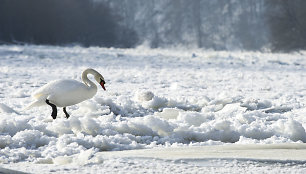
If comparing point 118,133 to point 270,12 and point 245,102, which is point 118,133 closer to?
point 245,102

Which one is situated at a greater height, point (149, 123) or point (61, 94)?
point (61, 94)

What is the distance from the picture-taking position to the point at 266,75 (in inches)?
408

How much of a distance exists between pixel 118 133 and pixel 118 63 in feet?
30.7

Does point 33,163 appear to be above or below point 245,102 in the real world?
below

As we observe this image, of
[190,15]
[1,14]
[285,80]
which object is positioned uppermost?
[190,15]

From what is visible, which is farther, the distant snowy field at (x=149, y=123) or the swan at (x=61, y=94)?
the swan at (x=61, y=94)

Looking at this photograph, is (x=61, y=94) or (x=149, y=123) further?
(x=61, y=94)

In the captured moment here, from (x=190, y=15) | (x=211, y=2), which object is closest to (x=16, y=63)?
(x=190, y=15)

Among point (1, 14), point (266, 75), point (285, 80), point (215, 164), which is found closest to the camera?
point (215, 164)

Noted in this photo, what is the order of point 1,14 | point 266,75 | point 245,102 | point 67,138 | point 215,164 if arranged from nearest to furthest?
point 215,164
point 67,138
point 245,102
point 266,75
point 1,14

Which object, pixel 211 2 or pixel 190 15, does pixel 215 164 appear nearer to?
pixel 190 15

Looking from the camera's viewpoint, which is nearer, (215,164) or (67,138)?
(215,164)

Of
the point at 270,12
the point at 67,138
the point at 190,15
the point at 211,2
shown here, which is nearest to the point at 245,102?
the point at 67,138

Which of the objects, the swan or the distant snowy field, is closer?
the distant snowy field
